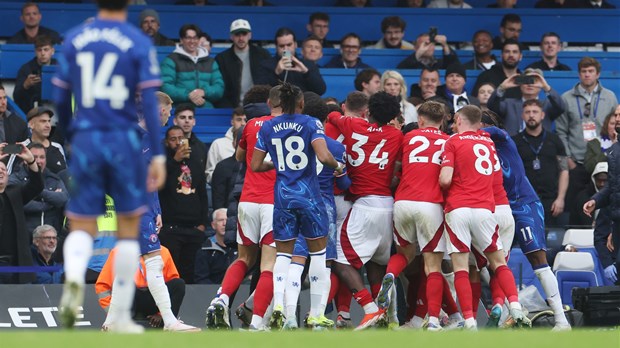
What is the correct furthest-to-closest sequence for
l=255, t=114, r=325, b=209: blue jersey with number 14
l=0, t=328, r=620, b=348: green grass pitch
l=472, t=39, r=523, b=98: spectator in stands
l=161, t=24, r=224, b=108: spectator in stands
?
l=472, t=39, r=523, b=98: spectator in stands → l=161, t=24, r=224, b=108: spectator in stands → l=255, t=114, r=325, b=209: blue jersey with number 14 → l=0, t=328, r=620, b=348: green grass pitch

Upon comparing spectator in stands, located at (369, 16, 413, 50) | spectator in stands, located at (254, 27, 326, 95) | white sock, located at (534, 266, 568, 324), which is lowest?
white sock, located at (534, 266, 568, 324)

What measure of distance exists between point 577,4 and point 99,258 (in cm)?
948

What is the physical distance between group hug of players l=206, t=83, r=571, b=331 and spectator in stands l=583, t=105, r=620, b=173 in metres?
3.36

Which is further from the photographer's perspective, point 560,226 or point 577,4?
point 577,4

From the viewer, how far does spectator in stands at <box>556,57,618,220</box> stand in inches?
637

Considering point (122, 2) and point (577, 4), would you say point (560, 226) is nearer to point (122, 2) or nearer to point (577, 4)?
point (577, 4)

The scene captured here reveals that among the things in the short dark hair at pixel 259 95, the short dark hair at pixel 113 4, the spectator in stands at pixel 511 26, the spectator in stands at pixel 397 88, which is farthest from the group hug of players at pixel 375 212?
the spectator in stands at pixel 511 26

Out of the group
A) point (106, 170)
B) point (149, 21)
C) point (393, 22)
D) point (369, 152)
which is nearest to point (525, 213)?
point (369, 152)

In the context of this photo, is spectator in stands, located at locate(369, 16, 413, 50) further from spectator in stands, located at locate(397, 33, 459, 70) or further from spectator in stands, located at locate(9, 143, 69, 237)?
spectator in stands, located at locate(9, 143, 69, 237)

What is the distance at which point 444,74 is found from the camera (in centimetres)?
1700

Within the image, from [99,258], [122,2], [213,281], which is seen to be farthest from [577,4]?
[122,2]

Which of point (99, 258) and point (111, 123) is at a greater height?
point (111, 123)

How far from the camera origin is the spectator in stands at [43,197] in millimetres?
13844

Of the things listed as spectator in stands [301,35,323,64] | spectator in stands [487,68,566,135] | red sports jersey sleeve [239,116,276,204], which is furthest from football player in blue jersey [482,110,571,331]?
spectator in stands [301,35,323,64]
